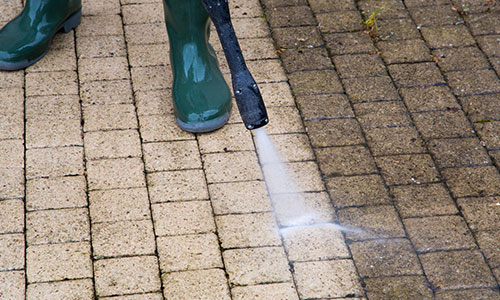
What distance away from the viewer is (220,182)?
312 centimetres

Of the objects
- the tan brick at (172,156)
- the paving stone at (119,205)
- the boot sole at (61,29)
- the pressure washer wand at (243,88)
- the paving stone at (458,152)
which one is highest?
the pressure washer wand at (243,88)

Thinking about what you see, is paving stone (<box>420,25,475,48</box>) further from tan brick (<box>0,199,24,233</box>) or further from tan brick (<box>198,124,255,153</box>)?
tan brick (<box>0,199,24,233</box>)

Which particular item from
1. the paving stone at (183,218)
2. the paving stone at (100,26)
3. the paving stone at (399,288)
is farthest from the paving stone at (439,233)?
the paving stone at (100,26)

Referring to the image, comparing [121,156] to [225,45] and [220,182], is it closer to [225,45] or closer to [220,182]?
[220,182]

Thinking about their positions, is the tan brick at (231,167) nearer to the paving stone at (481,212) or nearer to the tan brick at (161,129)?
the tan brick at (161,129)

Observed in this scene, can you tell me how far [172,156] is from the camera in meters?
3.25

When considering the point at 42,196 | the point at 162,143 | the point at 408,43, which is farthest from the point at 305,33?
the point at 42,196

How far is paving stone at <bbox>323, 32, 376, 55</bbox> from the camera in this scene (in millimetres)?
3928

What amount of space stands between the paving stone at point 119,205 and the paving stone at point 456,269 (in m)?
1.18

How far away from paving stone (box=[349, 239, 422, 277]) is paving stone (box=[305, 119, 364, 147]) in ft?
2.10

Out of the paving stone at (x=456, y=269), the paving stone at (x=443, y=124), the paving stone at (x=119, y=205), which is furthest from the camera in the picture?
the paving stone at (x=443, y=124)

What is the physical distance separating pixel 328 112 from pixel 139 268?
1311mm

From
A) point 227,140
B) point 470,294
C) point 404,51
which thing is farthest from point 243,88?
point 404,51

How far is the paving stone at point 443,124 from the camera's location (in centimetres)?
342
